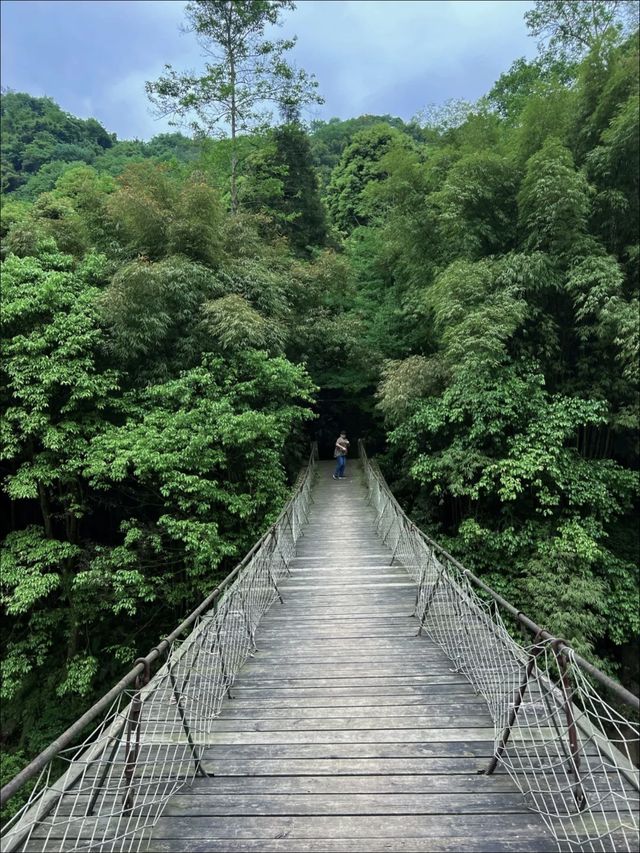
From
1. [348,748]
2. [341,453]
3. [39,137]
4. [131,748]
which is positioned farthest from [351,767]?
[39,137]

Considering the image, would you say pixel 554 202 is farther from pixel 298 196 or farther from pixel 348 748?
pixel 298 196

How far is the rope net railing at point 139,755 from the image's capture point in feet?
7.32

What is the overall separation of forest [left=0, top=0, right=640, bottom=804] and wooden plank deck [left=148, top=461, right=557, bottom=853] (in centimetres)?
368

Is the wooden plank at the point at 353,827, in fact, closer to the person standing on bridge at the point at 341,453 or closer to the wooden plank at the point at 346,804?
the wooden plank at the point at 346,804

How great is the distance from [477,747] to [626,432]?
8.50 meters

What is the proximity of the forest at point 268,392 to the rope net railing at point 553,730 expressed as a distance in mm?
4167

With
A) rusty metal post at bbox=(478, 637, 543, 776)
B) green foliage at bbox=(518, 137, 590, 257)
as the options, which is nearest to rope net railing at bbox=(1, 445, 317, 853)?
rusty metal post at bbox=(478, 637, 543, 776)

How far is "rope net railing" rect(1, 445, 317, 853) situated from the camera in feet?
7.32

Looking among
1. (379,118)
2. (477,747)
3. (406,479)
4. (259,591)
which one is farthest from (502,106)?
(379,118)

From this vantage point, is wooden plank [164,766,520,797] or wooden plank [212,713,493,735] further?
wooden plank [212,713,493,735]

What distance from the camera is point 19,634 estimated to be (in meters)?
9.33

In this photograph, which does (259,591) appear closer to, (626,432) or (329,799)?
(329,799)

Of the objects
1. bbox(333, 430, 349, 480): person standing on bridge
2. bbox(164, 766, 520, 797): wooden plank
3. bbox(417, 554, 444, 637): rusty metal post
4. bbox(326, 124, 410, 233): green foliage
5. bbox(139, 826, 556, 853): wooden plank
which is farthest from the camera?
bbox(326, 124, 410, 233): green foliage

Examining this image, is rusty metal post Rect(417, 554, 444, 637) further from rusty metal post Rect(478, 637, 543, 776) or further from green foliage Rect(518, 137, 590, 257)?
green foliage Rect(518, 137, 590, 257)
